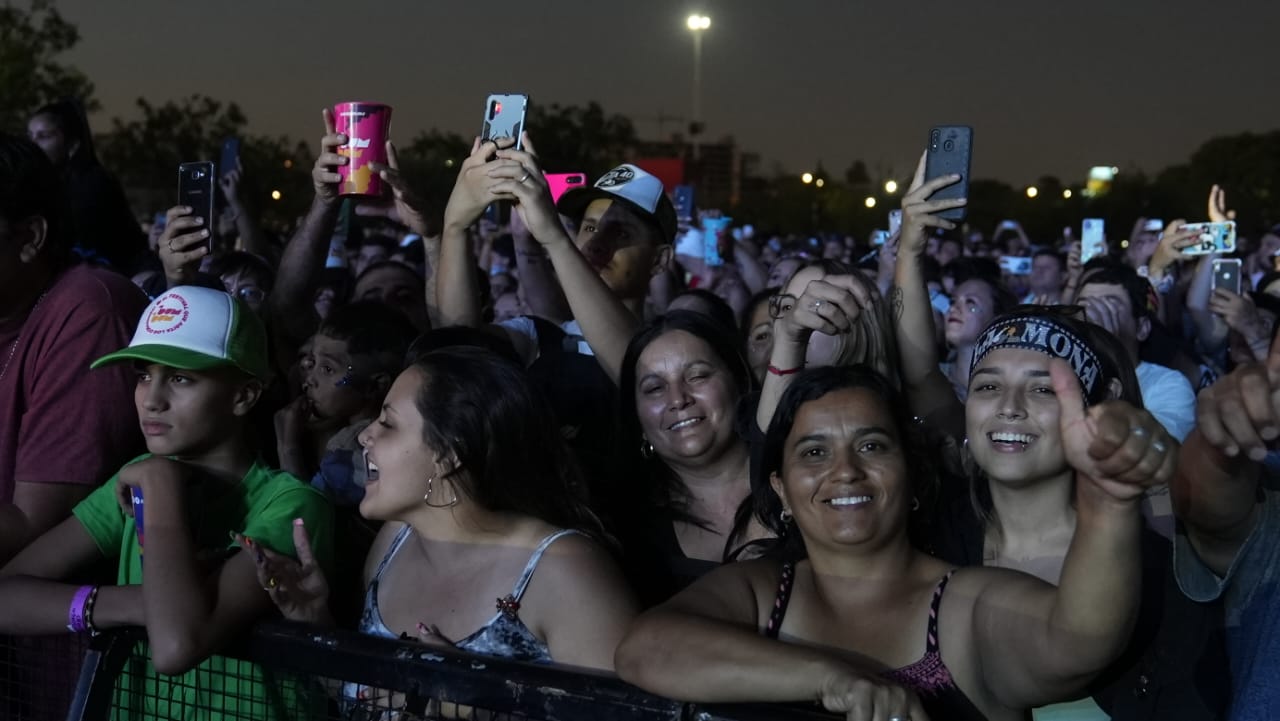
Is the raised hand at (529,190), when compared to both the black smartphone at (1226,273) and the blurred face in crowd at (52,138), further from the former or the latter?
the black smartphone at (1226,273)

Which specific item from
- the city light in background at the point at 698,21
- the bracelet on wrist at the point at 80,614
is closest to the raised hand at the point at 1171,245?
the bracelet on wrist at the point at 80,614

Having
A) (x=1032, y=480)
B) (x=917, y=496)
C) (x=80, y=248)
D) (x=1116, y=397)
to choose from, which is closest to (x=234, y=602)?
(x=917, y=496)

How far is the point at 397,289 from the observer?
5.86m

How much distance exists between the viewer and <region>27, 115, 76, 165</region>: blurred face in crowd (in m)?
6.41

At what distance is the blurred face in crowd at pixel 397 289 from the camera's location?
19.1 ft

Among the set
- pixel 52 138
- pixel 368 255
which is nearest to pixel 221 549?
pixel 52 138

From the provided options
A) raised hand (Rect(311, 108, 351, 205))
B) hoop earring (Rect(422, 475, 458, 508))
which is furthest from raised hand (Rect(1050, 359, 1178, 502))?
raised hand (Rect(311, 108, 351, 205))

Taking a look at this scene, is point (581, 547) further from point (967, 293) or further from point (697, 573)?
point (967, 293)

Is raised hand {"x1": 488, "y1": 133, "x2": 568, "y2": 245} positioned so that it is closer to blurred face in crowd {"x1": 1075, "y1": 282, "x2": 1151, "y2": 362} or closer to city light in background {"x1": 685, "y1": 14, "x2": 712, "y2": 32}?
blurred face in crowd {"x1": 1075, "y1": 282, "x2": 1151, "y2": 362}

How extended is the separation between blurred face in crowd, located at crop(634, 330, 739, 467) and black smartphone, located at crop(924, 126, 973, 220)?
82cm

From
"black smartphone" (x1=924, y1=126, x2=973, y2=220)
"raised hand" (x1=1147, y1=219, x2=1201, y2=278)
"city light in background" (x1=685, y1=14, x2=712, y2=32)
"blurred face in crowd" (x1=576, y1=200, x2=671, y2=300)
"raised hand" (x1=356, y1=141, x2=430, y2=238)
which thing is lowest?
"raised hand" (x1=1147, y1=219, x2=1201, y2=278)

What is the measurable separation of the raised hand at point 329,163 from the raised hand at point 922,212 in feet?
6.06

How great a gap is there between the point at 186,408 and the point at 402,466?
64 centimetres

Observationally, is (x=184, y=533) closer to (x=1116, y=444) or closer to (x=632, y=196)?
(x=1116, y=444)
